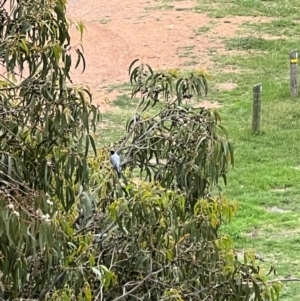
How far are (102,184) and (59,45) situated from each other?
68cm

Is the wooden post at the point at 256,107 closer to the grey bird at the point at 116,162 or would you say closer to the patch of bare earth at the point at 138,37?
the patch of bare earth at the point at 138,37

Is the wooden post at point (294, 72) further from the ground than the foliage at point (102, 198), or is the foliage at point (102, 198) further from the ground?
the foliage at point (102, 198)

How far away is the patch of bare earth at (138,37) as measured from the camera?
14.3 metres

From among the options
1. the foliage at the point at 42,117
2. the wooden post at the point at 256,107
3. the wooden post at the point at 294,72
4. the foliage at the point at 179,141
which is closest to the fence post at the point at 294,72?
the wooden post at the point at 294,72

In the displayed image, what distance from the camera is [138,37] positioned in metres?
16.2

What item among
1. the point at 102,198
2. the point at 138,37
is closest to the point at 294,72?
the point at 138,37

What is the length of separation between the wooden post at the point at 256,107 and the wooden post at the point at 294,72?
1.20m

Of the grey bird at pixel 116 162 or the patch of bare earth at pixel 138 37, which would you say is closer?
the grey bird at pixel 116 162

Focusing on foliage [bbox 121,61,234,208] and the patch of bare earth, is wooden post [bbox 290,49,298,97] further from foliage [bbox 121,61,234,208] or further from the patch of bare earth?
foliage [bbox 121,61,234,208]

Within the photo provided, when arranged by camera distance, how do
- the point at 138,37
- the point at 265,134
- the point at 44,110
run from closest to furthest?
the point at 44,110 → the point at 265,134 → the point at 138,37

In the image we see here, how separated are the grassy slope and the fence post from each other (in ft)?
0.57

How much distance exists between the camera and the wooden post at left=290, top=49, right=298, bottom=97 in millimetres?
11977

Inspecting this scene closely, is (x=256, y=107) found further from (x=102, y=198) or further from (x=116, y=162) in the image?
(x=102, y=198)

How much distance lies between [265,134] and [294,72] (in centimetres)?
149
